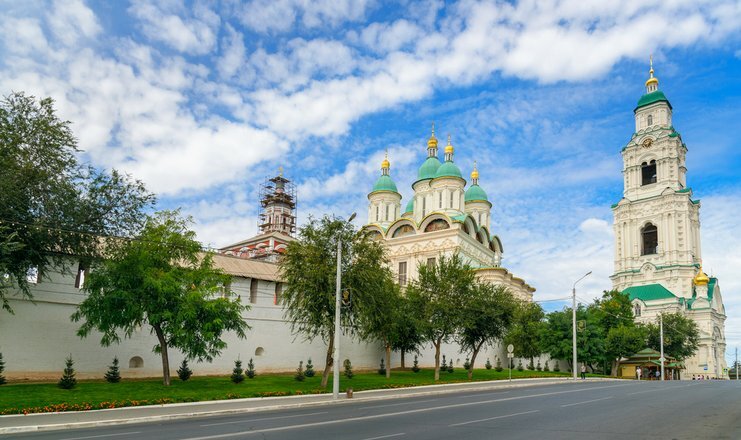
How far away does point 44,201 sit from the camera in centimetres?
2458

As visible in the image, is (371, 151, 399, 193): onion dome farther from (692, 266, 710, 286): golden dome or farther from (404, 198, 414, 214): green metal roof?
(692, 266, 710, 286): golden dome

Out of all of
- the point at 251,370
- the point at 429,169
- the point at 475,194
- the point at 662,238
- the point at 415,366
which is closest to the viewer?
the point at 251,370

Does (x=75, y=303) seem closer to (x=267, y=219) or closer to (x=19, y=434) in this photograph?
(x=19, y=434)

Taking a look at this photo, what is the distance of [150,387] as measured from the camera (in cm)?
2586

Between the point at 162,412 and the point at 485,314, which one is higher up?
the point at 485,314

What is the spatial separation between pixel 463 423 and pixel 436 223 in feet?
172

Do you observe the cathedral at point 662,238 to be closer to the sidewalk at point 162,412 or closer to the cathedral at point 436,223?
the cathedral at point 436,223

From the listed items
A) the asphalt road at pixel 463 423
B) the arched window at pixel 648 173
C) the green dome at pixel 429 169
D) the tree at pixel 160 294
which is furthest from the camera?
the arched window at pixel 648 173

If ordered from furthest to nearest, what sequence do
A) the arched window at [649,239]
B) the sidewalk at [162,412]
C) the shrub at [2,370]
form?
the arched window at [649,239] → the shrub at [2,370] → the sidewalk at [162,412]

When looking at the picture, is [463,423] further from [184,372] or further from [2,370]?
[2,370]

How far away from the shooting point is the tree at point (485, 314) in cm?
3962

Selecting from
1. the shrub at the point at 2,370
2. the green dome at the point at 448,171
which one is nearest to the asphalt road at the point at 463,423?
the shrub at the point at 2,370

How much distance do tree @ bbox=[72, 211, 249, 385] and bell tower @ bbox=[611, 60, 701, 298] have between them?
76999 mm

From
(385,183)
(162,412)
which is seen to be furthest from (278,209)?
(162,412)
